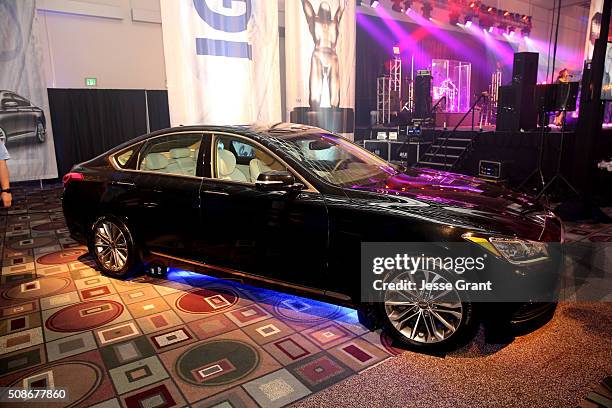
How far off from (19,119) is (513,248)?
387 inches

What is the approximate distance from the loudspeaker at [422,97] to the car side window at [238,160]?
425 inches

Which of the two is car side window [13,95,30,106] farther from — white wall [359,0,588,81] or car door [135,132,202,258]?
white wall [359,0,588,81]

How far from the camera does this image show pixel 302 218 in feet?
9.67

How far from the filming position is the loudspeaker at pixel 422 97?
13.4 m

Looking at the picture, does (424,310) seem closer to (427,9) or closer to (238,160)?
(238,160)

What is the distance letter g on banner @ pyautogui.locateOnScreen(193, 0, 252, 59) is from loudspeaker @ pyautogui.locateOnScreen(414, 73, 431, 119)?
8.02 m

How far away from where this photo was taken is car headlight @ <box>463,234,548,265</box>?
8.21ft

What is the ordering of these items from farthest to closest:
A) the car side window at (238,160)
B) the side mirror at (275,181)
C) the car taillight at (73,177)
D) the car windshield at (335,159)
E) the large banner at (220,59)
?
the large banner at (220,59), the car taillight at (73,177), the car side window at (238,160), the car windshield at (335,159), the side mirror at (275,181)

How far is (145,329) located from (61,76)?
917 cm

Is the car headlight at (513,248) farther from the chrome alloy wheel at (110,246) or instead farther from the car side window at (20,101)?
the car side window at (20,101)

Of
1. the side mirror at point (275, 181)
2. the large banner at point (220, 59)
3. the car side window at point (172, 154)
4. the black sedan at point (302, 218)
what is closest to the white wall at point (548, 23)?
the large banner at point (220, 59)

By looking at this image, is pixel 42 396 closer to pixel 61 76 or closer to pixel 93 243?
pixel 93 243

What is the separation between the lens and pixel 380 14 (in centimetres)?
1473

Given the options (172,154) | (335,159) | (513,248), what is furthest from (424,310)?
(172,154)
